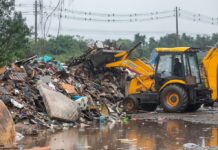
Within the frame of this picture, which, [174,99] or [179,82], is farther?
[174,99]

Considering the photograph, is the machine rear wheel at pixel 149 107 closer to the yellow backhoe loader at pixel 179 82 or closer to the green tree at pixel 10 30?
the yellow backhoe loader at pixel 179 82

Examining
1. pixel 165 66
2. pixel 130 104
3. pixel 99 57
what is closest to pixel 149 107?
pixel 130 104

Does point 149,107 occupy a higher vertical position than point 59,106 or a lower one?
lower

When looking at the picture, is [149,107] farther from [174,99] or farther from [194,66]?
[194,66]

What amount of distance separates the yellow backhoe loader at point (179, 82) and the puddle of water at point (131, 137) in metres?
3.26

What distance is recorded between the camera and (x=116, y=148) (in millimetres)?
11039

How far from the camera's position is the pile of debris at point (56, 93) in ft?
52.2

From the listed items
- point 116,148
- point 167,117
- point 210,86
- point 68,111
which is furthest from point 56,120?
point 210,86

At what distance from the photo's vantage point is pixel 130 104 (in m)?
20.7

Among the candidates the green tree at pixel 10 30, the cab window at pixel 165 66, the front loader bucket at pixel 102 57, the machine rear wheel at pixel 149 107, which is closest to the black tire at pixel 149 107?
the machine rear wheel at pixel 149 107

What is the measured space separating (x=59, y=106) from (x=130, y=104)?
4936mm

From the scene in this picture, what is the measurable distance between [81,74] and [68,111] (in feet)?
23.3

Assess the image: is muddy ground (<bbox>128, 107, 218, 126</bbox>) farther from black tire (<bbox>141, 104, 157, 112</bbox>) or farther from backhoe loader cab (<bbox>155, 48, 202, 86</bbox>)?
backhoe loader cab (<bbox>155, 48, 202, 86</bbox>)

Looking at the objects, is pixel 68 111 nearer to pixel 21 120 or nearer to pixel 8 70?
pixel 21 120
